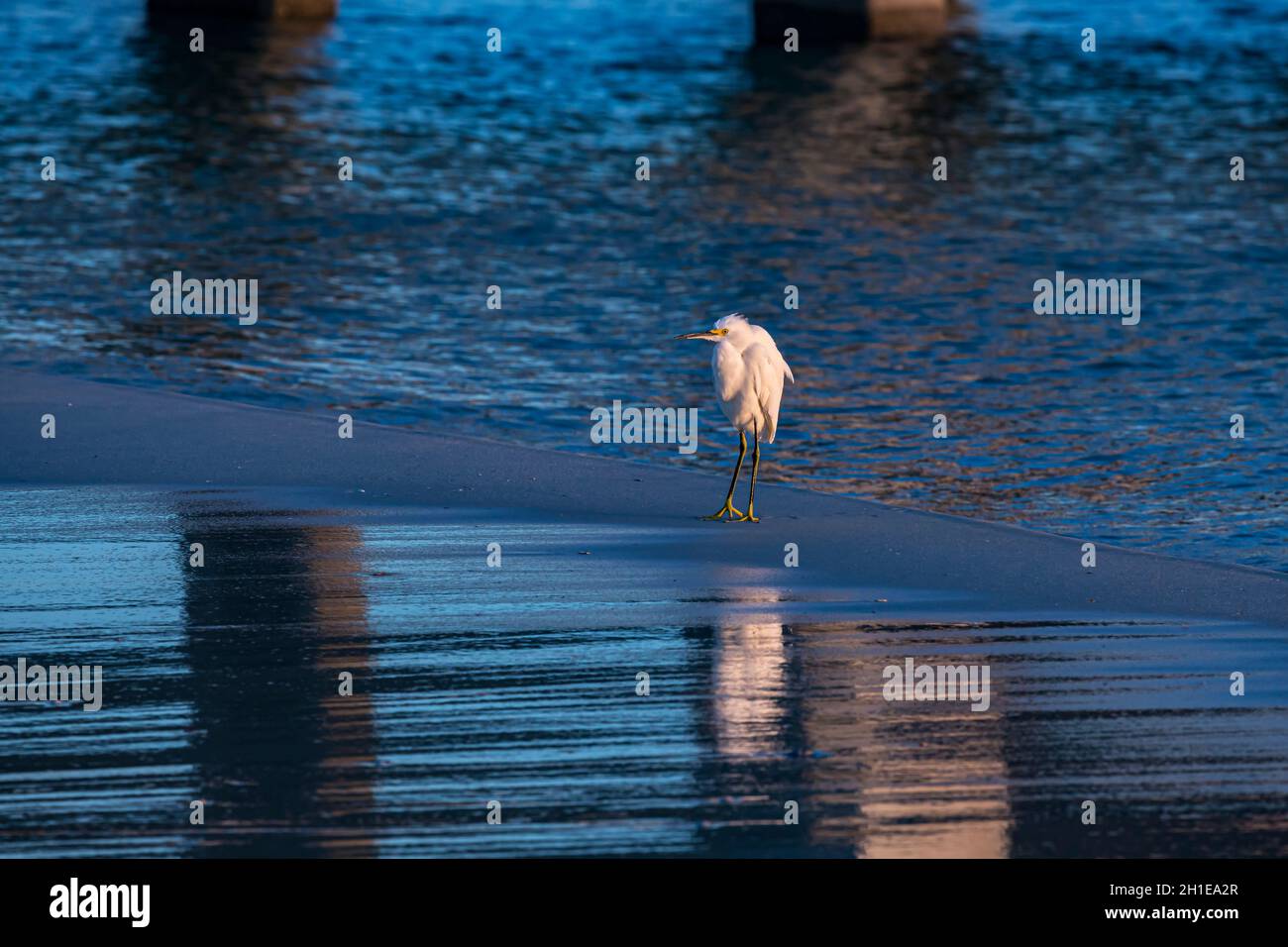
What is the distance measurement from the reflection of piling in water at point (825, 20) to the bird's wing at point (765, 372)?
1127 inches

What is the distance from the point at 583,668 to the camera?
6.65 meters

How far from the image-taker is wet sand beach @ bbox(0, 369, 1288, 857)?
213 inches

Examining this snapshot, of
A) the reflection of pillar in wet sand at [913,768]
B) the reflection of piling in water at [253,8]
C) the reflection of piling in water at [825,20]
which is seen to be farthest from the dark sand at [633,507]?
the reflection of piling in water at [253,8]

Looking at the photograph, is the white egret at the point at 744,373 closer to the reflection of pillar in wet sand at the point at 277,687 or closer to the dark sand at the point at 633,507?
the dark sand at the point at 633,507

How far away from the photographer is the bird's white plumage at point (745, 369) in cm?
862

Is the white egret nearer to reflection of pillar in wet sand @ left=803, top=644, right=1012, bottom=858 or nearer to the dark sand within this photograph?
the dark sand

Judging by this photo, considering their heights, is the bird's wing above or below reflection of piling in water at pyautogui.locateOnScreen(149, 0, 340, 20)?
below

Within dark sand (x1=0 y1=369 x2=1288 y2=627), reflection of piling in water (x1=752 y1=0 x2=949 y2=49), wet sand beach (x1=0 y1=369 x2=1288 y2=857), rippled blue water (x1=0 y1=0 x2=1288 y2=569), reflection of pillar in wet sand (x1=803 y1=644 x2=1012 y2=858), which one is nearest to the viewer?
reflection of pillar in wet sand (x1=803 y1=644 x2=1012 y2=858)

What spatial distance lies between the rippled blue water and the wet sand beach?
1771mm

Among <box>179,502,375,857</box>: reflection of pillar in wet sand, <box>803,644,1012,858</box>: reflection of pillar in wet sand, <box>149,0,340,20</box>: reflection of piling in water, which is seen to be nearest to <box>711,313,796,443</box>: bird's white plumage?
<box>179,502,375,857</box>: reflection of pillar in wet sand

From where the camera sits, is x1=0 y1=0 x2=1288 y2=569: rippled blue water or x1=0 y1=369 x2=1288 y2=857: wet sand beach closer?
x1=0 y1=369 x2=1288 y2=857: wet sand beach

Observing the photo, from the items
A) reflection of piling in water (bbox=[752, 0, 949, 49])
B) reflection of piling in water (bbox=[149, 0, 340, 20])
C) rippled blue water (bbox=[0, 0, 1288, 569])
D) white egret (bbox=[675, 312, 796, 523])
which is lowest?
white egret (bbox=[675, 312, 796, 523])

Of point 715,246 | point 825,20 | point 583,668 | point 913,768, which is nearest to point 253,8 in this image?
point 825,20

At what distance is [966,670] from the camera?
664cm
